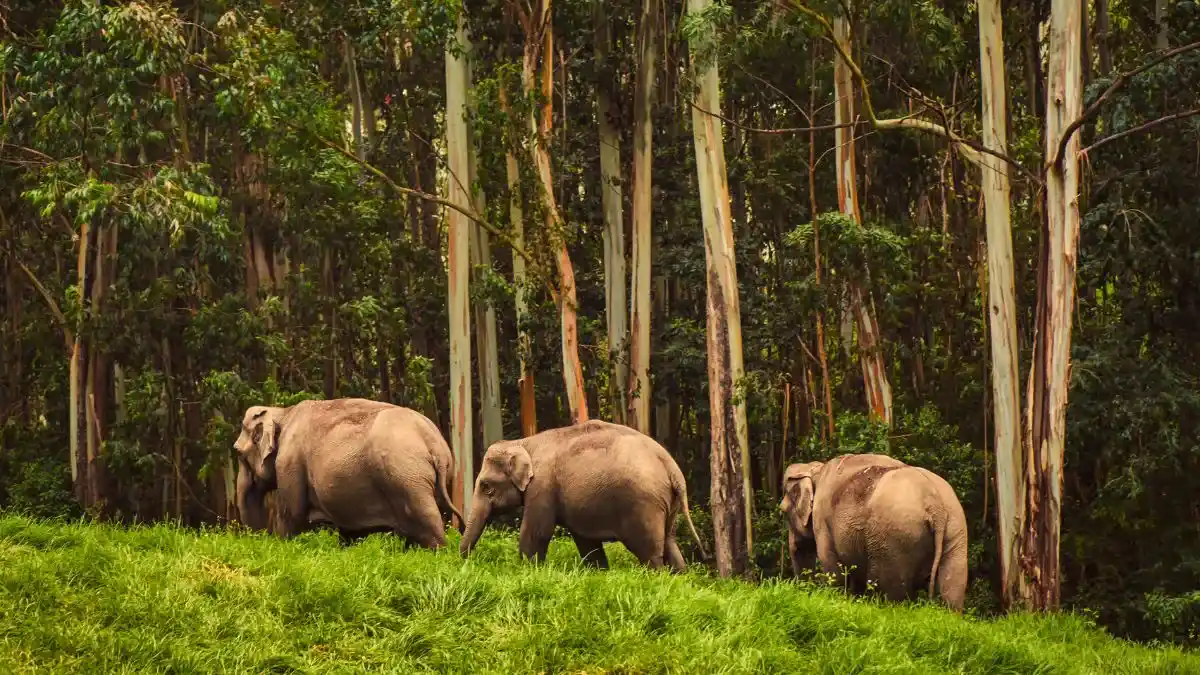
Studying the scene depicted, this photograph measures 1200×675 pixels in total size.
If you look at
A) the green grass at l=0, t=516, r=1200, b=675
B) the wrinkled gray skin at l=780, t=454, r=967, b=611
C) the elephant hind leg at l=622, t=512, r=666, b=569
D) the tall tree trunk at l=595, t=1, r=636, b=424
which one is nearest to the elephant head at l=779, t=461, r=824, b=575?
the wrinkled gray skin at l=780, t=454, r=967, b=611

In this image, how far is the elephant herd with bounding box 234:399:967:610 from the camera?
34.9ft

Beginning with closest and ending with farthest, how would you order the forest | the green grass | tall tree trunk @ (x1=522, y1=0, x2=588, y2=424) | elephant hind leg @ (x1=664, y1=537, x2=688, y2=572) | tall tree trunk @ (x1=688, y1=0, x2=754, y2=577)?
the green grass
elephant hind leg @ (x1=664, y1=537, x2=688, y2=572)
the forest
tall tree trunk @ (x1=688, y1=0, x2=754, y2=577)
tall tree trunk @ (x1=522, y1=0, x2=588, y2=424)

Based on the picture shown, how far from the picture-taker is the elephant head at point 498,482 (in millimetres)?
10695

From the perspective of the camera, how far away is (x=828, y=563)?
37.4 ft

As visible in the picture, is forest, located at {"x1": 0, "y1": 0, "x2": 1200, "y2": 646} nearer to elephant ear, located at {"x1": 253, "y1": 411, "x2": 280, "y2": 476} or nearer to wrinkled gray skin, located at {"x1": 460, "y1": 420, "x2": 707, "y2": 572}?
wrinkled gray skin, located at {"x1": 460, "y1": 420, "x2": 707, "y2": 572}

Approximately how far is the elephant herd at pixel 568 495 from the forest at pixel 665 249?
7.36 feet

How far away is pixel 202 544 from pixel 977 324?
13822mm

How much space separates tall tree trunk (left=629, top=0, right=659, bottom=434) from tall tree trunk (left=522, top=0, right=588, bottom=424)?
76 centimetres

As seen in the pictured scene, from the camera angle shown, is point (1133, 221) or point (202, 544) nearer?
point (202, 544)

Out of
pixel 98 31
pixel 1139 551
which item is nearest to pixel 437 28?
pixel 98 31

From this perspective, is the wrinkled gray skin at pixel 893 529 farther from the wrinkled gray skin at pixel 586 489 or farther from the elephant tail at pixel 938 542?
the wrinkled gray skin at pixel 586 489

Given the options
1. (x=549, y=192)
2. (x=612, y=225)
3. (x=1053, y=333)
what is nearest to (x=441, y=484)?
(x=1053, y=333)

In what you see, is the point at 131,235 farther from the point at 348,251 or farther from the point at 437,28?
the point at 437,28

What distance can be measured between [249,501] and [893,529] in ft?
16.3
